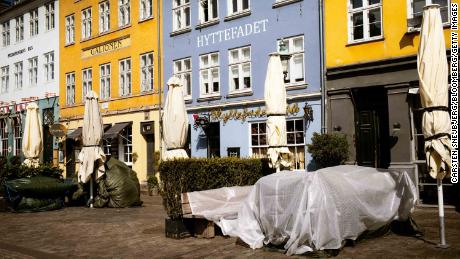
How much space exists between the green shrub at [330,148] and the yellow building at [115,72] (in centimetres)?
886

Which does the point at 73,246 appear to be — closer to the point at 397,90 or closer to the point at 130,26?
the point at 397,90

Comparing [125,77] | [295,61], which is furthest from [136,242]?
[125,77]

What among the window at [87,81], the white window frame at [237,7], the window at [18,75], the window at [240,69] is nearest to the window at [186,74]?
the window at [240,69]

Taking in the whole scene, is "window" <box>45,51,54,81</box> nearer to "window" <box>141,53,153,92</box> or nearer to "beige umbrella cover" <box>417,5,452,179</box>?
"window" <box>141,53,153,92</box>

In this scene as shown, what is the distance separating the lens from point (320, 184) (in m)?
7.28

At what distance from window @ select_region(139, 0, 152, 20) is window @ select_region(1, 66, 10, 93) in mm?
15863

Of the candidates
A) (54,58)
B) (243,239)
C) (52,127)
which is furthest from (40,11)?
(243,239)

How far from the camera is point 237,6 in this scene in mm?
18859

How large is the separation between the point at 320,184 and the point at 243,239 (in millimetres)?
1878

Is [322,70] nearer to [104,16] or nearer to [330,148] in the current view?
[330,148]

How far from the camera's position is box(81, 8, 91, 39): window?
26.5m

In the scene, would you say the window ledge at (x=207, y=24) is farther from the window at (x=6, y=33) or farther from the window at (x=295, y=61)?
the window at (x=6, y=33)

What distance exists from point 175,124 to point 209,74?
28.7ft

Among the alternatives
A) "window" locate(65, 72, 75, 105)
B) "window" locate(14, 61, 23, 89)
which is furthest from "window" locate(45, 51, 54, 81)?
"window" locate(14, 61, 23, 89)
